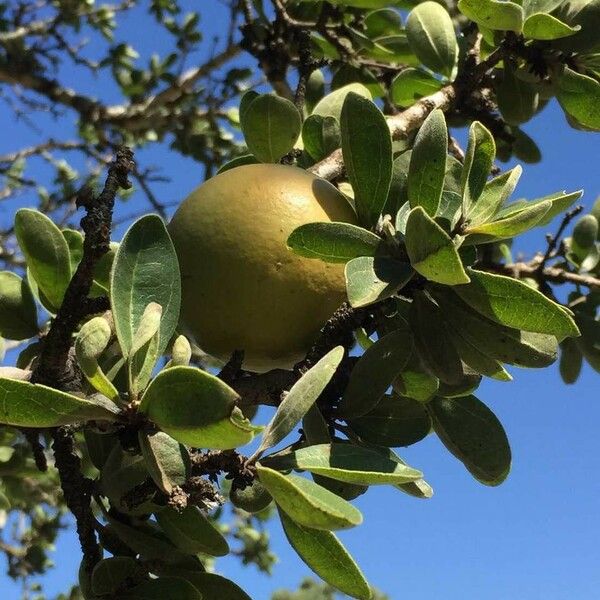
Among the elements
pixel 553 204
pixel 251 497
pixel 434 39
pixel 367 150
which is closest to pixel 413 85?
pixel 434 39

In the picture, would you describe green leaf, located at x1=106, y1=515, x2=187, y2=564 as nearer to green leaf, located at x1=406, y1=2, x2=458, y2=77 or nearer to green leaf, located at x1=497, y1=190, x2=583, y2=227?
green leaf, located at x1=497, y1=190, x2=583, y2=227

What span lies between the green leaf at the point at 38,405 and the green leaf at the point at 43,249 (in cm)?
41

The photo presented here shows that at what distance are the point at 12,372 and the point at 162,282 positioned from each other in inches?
10.8

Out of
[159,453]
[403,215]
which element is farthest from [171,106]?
[159,453]

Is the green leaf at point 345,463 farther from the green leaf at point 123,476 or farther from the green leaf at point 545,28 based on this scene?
the green leaf at point 545,28

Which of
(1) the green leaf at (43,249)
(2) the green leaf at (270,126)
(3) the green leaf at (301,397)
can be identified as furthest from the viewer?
(2) the green leaf at (270,126)

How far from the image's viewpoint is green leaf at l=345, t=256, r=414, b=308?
104 cm

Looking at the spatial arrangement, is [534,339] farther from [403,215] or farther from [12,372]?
[12,372]

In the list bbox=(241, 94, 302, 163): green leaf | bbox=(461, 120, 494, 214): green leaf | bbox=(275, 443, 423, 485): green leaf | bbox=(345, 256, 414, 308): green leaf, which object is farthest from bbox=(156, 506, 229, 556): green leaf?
bbox=(241, 94, 302, 163): green leaf

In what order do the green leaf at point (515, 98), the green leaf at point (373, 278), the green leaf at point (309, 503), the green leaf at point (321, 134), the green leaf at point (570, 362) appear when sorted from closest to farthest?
the green leaf at point (309, 503), the green leaf at point (373, 278), the green leaf at point (321, 134), the green leaf at point (515, 98), the green leaf at point (570, 362)

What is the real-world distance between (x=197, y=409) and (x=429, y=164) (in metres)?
0.51

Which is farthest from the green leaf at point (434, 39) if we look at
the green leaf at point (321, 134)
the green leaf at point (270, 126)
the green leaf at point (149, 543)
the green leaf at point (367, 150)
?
the green leaf at point (149, 543)

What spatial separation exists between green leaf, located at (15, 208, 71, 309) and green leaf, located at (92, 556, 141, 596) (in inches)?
17.9

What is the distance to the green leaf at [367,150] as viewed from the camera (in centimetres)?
122
